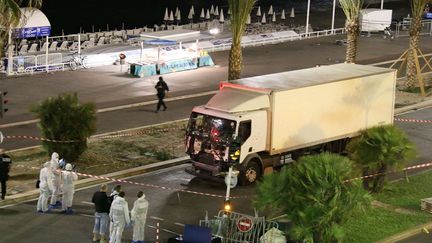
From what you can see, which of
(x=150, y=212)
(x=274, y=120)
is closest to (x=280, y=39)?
(x=274, y=120)

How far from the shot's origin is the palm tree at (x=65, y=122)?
26.0m

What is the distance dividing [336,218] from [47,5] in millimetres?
89631

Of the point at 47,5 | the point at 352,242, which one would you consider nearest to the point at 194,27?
the point at 352,242

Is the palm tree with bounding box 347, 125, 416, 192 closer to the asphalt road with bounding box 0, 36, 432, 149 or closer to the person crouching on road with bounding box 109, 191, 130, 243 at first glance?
the person crouching on road with bounding box 109, 191, 130, 243

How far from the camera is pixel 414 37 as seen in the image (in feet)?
134

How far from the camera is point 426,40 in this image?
60906 mm

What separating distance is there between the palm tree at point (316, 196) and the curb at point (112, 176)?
24.0ft

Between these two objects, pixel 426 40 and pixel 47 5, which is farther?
pixel 47 5

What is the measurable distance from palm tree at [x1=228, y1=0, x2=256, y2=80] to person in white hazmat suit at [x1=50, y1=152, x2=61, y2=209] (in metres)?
11.9

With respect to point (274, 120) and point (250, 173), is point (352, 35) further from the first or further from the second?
point (250, 173)

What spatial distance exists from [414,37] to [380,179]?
1817 cm

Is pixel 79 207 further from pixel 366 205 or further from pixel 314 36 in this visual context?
pixel 314 36

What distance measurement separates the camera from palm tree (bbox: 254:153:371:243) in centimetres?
1821

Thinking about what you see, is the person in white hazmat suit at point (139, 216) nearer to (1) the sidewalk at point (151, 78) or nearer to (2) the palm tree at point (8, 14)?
(2) the palm tree at point (8, 14)
